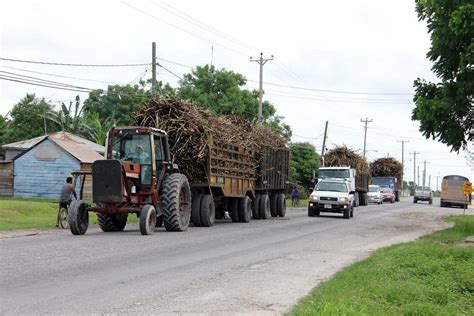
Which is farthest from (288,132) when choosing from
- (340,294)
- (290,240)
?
(340,294)

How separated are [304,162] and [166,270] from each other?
52278mm

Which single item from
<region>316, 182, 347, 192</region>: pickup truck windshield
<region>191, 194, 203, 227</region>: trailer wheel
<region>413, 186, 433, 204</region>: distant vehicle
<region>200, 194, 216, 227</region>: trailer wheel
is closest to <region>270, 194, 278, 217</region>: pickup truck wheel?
<region>316, 182, 347, 192</region>: pickup truck windshield

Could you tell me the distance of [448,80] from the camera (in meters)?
21.3

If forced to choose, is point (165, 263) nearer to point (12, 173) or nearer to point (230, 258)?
point (230, 258)

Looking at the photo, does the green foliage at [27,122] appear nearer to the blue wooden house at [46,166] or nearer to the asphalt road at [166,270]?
the blue wooden house at [46,166]

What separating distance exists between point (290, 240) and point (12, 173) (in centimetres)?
2651

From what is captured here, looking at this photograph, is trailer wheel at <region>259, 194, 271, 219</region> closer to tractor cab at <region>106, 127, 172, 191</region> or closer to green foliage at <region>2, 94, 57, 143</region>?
tractor cab at <region>106, 127, 172, 191</region>

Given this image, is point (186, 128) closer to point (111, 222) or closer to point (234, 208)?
point (111, 222)

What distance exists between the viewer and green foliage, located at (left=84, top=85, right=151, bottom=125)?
58500mm


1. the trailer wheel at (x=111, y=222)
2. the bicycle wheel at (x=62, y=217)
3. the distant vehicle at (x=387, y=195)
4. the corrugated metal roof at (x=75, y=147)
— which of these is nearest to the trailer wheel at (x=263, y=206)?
the trailer wheel at (x=111, y=222)

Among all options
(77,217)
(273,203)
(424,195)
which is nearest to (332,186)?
(273,203)

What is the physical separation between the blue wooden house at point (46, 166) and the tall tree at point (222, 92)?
17.7 meters

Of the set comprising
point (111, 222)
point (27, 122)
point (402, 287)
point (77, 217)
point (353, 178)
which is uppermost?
point (27, 122)

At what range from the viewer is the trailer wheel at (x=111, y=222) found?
1808 cm
